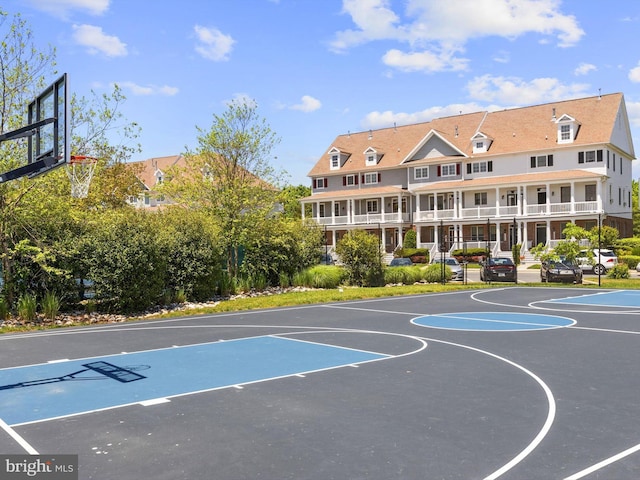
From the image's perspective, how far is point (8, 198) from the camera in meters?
19.4

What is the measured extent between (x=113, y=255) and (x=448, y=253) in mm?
38611

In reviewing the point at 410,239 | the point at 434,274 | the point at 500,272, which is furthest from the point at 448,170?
the point at 500,272

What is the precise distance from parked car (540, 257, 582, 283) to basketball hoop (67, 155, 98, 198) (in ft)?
80.0

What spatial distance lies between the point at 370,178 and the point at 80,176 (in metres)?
45.0

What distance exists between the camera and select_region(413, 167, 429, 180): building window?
5847 centimetres

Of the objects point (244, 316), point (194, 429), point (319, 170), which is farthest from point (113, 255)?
point (319, 170)

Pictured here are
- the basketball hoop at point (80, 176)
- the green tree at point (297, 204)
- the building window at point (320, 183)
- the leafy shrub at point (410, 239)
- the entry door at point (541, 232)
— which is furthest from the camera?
the green tree at point (297, 204)

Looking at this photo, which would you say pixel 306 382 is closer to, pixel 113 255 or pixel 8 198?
pixel 113 255

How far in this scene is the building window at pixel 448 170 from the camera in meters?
56.8

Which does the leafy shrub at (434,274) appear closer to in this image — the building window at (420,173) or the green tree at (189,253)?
the green tree at (189,253)

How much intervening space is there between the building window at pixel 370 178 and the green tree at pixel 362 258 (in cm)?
3121

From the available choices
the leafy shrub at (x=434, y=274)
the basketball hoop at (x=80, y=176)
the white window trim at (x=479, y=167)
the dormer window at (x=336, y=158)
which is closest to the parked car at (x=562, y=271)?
the leafy shrub at (x=434, y=274)

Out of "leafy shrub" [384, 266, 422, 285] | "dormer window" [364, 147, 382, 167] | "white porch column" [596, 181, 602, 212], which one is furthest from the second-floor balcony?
"leafy shrub" [384, 266, 422, 285]

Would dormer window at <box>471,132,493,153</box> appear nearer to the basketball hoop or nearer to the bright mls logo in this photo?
the basketball hoop
